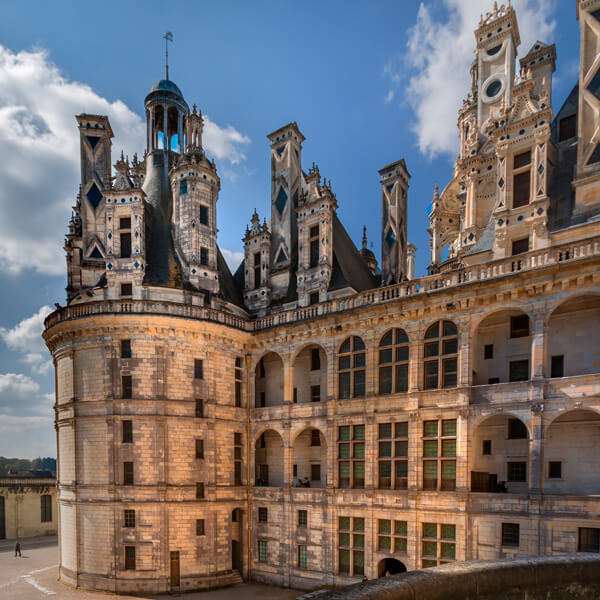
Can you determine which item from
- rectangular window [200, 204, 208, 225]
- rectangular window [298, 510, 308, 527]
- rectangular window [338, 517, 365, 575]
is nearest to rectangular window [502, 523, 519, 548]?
rectangular window [338, 517, 365, 575]

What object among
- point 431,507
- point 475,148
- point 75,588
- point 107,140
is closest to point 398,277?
point 475,148

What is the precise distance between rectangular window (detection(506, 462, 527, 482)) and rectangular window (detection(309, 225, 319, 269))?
17.9m

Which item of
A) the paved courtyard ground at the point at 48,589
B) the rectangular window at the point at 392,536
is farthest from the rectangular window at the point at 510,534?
the paved courtyard ground at the point at 48,589

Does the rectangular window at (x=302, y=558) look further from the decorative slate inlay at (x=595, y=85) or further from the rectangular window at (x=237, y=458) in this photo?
the decorative slate inlay at (x=595, y=85)

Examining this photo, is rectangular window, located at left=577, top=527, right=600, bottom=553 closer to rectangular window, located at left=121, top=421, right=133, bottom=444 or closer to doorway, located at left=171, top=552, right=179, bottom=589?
doorway, located at left=171, top=552, right=179, bottom=589

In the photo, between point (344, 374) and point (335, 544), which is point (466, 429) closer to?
point (344, 374)

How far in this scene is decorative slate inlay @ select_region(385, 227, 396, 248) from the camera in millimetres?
36000

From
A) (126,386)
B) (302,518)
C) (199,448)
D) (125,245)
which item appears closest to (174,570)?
(199,448)

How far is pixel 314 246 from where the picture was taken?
108 feet

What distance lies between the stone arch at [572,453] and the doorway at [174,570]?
22060 mm

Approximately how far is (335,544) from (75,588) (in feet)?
56.7

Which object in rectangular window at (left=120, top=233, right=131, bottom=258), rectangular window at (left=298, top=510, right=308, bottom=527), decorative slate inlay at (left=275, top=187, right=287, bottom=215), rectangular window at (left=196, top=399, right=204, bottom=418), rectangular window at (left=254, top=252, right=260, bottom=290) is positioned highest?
decorative slate inlay at (left=275, top=187, right=287, bottom=215)

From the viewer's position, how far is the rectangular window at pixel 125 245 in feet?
105

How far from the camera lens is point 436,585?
527 cm
